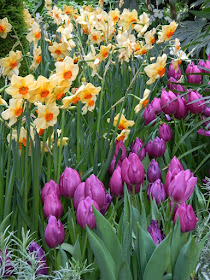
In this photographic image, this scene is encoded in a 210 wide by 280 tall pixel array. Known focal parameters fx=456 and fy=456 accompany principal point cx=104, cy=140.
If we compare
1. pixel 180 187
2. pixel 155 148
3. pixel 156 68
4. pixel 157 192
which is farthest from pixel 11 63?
pixel 180 187

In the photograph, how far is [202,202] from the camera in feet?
5.10

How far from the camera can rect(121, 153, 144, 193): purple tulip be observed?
1324 mm

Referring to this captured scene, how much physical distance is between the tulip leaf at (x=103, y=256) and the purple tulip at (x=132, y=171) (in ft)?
0.92

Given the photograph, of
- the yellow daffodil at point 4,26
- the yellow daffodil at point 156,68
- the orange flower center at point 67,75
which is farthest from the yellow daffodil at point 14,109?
the yellow daffodil at point 4,26

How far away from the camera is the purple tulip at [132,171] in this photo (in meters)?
1.32

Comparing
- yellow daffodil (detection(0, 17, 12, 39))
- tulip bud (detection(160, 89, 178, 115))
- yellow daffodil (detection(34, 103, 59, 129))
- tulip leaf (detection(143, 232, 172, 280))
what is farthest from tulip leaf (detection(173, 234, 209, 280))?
yellow daffodil (detection(0, 17, 12, 39))

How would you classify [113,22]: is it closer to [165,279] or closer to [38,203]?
[38,203]

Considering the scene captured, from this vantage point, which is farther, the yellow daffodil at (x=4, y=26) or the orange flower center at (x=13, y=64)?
the yellow daffodil at (x=4, y=26)

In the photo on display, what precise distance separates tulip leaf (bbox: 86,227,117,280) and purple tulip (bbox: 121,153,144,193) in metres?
0.28

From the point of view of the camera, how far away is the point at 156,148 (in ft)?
5.63

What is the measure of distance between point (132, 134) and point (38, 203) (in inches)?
30.2

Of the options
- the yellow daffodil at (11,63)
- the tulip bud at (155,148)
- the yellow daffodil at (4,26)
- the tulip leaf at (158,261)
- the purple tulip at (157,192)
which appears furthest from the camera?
the yellow daffodil at (4,26)

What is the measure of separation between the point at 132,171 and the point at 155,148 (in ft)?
1.36

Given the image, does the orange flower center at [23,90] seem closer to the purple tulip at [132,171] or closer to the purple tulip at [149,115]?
the purple tulip at [132,171]
